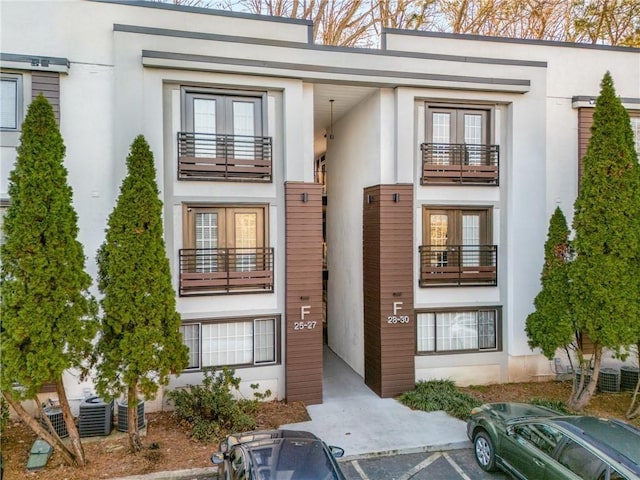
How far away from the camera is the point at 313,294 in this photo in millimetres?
10047

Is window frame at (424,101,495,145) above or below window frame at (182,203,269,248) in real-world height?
above

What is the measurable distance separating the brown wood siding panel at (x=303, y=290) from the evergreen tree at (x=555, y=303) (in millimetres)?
5187

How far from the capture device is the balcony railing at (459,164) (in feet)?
35.6

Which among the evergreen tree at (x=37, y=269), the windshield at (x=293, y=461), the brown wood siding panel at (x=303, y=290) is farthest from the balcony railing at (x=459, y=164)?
the evergreen tree at (x=37, y=269)

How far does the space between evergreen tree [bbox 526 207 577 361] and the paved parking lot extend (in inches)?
129

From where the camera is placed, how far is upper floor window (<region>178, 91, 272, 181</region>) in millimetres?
9641

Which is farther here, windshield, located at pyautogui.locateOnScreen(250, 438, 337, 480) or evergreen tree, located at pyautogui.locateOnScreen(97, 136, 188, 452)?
evergreen tree, located at pyautogui.locateOnScreen(97, 136, 188, 452)

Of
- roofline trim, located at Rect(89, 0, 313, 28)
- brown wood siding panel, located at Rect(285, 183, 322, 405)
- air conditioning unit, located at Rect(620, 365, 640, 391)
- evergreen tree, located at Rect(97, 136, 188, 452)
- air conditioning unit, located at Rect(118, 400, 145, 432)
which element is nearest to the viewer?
evergreen tree, located at Rect(97, 136, 188, 452)

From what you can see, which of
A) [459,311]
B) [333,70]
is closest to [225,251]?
[333,70]

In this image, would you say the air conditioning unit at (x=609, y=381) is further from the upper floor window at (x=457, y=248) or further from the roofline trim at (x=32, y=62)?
the roofline trim at (x=32, y=62)

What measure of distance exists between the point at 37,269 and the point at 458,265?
9.45 m

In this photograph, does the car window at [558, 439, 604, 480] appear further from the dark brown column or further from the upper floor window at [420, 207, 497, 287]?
the upper floor window at [420, 207, 497, 287]

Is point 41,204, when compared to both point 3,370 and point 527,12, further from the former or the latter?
point 527,12

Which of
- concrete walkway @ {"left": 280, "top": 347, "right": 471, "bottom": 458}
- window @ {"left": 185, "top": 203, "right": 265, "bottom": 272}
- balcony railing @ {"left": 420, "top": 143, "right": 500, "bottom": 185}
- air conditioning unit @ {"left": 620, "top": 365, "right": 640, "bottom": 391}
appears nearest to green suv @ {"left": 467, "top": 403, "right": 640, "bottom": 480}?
concrete walkway @ {"left": 280, "top": 347, "right": 471, "bottom": 458}
